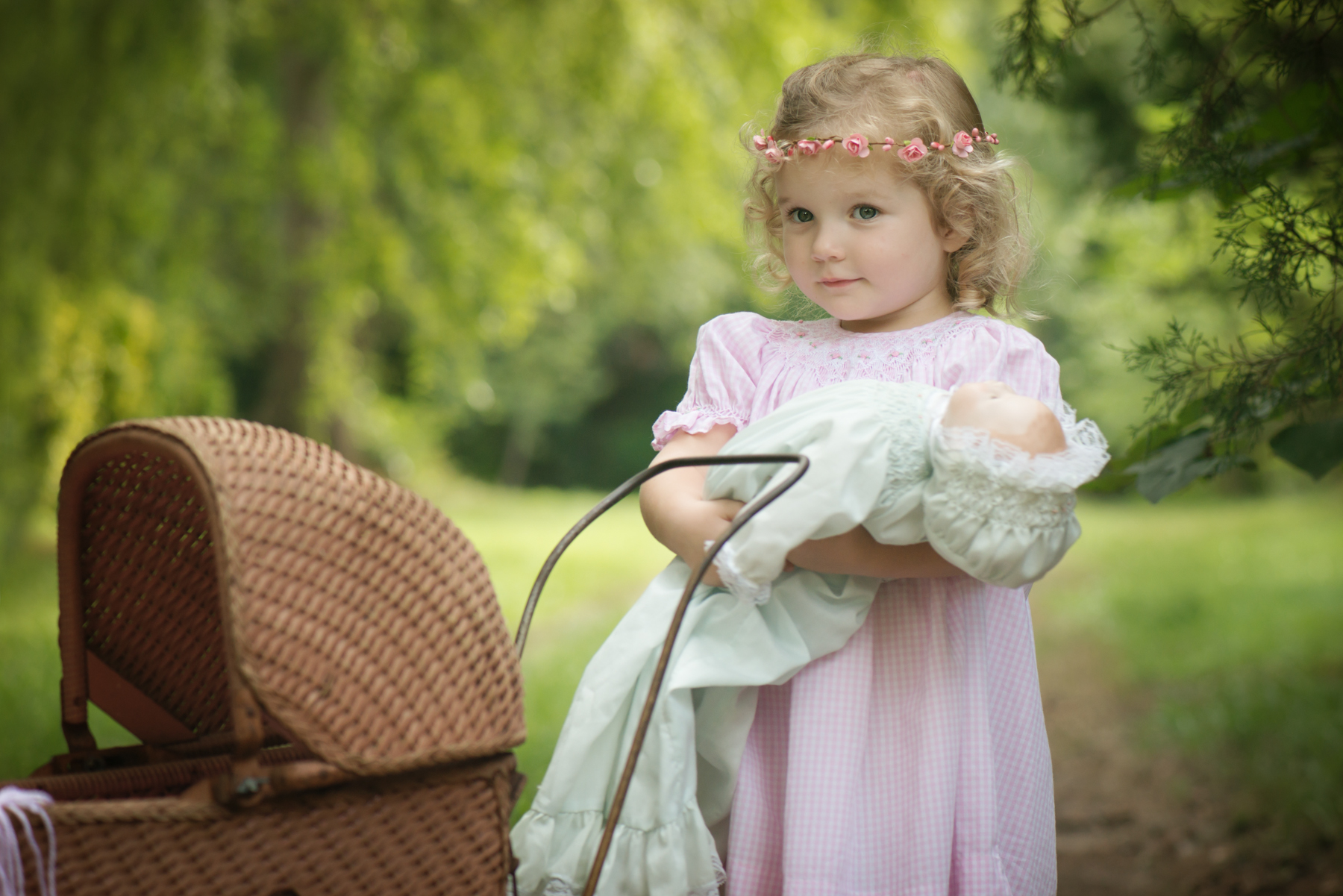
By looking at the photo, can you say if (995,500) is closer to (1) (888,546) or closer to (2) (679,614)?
(1) (888,546)

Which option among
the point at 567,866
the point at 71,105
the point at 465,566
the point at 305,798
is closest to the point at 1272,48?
the point at 465,566

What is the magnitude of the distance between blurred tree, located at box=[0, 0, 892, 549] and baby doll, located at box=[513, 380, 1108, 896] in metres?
2.75

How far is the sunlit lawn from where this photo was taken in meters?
3.26

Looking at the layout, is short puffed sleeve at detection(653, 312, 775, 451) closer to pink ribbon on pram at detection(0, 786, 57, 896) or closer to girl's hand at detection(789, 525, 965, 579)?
girl's hand at detection(789, 525, 965, 579)

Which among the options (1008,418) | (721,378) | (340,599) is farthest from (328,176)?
(1008,418)

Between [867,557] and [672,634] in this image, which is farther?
[867,557]

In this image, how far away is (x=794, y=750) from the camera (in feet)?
4.58

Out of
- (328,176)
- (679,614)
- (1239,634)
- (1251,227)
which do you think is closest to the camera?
(679,614)

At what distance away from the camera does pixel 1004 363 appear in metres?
1.50

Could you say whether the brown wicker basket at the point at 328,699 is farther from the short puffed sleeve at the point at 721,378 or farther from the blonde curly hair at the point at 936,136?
the blonde curly hair at the point at 936,136

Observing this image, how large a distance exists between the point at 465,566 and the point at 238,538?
25 cm

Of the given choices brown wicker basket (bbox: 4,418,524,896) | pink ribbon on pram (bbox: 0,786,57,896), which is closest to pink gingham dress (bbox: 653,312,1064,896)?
brown wicker basket (bbox: 4,418,524,896)

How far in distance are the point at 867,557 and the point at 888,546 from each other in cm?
3

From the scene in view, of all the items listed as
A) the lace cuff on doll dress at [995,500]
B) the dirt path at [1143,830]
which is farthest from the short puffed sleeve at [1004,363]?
the dirt path at [1143,830]
